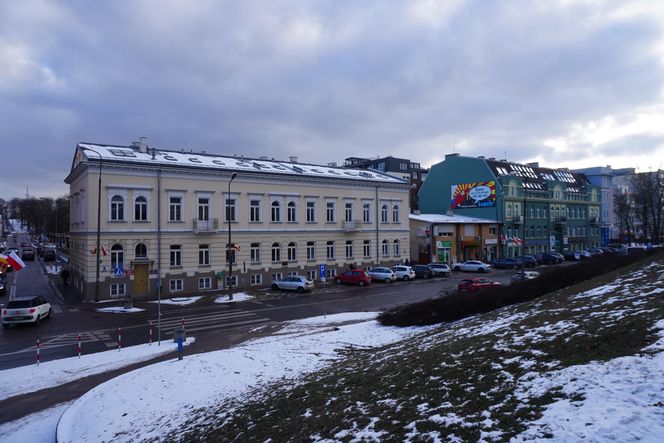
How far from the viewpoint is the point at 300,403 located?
9.18m

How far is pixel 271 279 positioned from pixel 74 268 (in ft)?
55.3

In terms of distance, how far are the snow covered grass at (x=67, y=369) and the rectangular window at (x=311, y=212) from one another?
24581mm

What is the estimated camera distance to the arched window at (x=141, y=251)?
3253 cm

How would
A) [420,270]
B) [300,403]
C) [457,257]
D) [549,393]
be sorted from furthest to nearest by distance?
1. [457,257]
2. [420,270]
3. [300,403]
4. [549,393]

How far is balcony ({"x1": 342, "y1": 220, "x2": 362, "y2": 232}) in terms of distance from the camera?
43172 millimetres

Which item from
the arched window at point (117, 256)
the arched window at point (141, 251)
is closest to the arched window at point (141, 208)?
the arched window at point (141, 251)

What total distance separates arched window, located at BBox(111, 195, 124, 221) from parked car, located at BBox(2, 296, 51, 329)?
9.65 meters

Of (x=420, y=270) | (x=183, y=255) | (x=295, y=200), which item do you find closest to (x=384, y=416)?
(x=183, y=255)

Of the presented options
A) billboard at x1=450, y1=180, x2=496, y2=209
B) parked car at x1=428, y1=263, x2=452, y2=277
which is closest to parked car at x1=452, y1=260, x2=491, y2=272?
parked car at x1=428, y1=263, x2=452, y2=277

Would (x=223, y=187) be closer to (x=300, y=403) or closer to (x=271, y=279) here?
(x=271, y=279)

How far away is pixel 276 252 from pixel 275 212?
11.7ft

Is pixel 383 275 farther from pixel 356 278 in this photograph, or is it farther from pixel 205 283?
pixel 205 283

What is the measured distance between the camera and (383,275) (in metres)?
40.8

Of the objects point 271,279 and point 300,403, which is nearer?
point 300,403
